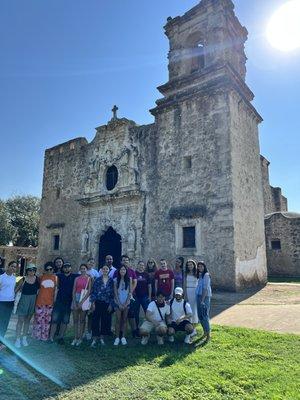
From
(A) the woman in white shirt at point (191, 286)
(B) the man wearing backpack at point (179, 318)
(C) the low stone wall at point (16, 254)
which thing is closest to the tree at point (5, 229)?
(C) the low stone wall at point (16, 254)

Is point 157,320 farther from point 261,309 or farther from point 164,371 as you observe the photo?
point 261,309

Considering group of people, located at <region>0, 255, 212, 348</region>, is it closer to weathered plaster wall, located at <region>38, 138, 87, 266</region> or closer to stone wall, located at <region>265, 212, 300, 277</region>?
weathered plaster wall, located at <region>38, 138, 87, 266</region>

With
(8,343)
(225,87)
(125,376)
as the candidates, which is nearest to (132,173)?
(225,87)

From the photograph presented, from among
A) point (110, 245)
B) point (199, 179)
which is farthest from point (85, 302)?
point (110, 245)

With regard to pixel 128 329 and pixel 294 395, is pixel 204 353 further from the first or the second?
pixel 128 329

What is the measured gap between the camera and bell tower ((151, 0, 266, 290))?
11836mm

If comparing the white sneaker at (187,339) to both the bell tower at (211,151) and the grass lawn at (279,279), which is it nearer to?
the bell tower at (211,151)

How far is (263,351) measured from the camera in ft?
17.0

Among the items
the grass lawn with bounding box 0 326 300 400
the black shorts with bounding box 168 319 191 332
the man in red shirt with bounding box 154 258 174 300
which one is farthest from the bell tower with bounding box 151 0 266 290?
the grass lawn with bounding box 0 326 300 400

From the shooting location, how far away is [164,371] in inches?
178

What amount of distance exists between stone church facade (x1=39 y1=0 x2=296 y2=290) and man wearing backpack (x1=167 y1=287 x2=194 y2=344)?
18.3 ft

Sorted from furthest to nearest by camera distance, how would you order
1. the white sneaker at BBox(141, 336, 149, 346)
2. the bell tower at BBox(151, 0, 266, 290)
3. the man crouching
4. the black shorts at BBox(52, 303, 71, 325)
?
1. the bell tower at BBox(151, 0, 266, 290)
2. the black shorts at BBox(52, 303, 71, 325)
3. the white sneaker at BBox(141, 336, 149, 346)
4. the man crouching

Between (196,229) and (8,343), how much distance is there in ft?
25.6

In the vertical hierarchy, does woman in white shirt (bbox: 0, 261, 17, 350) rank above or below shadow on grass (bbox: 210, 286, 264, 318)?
above
